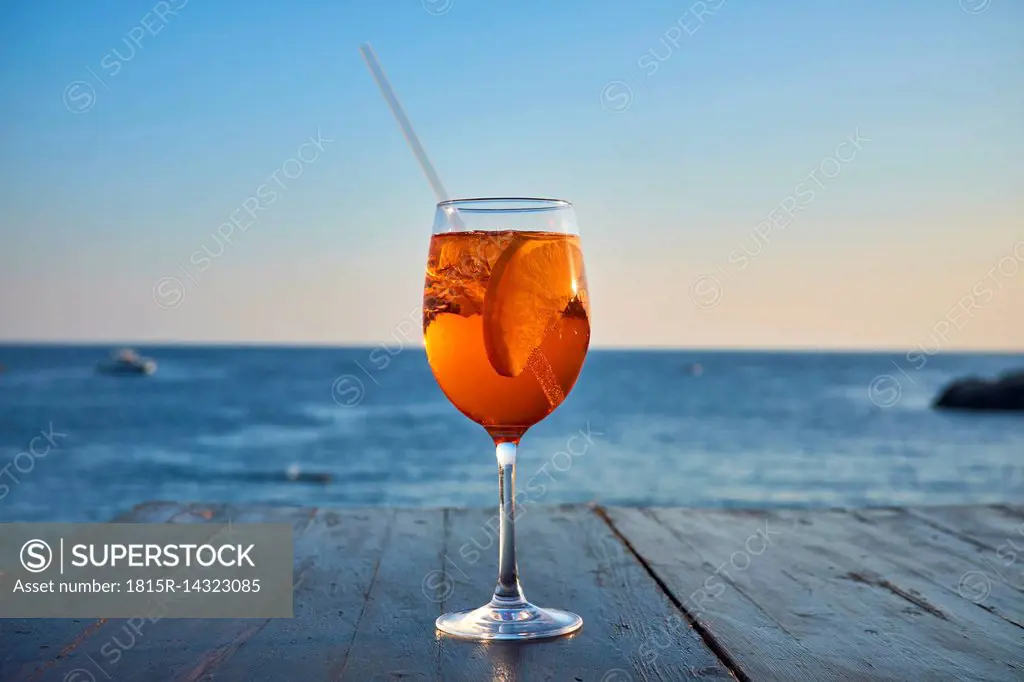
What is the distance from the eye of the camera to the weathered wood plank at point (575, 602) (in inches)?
62.0

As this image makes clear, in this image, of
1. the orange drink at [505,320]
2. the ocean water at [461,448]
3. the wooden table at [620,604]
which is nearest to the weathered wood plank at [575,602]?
the wooden table at [620,604]

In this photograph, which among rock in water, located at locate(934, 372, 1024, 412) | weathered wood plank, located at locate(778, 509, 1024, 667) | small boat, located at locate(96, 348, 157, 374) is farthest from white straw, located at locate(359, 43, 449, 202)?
small boat, located at locate(96, 348, 157, 374)

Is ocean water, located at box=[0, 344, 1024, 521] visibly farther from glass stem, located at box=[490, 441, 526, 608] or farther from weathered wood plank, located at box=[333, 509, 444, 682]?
glass stem, located at box=[490, 441, 526, 608]

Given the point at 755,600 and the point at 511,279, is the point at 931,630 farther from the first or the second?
the point at 511,279

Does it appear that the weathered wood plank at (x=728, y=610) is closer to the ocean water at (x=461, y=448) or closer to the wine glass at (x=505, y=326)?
the wine glass at (x=505, y=326)

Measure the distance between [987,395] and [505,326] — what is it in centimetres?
4124

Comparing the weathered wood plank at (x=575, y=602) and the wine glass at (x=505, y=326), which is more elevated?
the wine glass at (x=505, y=326)

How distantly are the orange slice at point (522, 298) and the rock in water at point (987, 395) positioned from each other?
4008 centimetres

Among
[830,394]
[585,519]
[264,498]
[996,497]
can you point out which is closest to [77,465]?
[264,498]

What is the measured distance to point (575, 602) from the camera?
79.6 inches

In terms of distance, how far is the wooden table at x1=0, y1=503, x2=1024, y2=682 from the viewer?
1.60m

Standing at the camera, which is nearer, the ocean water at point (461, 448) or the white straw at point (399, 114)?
the white straw at point (399, 114)

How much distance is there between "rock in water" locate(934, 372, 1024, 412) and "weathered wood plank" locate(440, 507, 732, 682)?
129ft

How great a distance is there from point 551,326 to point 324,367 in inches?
2560
